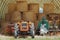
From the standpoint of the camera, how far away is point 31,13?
8.76 meters

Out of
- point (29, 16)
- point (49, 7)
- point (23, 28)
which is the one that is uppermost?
point (49, 7)

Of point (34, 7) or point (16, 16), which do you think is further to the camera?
point (34, 7)

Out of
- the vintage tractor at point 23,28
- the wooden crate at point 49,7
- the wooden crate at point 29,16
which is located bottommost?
the vintage tractor at point 23,28

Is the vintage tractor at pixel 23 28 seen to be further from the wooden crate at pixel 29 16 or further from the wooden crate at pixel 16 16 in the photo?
the wooden crate at pixel 29 16

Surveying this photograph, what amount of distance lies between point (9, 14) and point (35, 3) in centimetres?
103

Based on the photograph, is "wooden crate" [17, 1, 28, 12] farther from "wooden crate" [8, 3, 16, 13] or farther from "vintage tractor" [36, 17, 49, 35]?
"vintage tractor" [36, 17, 49, 35]

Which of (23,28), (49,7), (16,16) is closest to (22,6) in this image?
(16,16)

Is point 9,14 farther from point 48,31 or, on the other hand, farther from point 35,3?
point 48,31

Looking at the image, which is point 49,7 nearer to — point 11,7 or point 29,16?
point 29,16

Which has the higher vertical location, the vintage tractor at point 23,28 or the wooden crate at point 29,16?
the wooden crate at point 29,16

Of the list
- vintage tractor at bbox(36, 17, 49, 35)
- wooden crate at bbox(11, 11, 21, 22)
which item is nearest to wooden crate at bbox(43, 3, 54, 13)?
vintage tractor at bbox(36, 17, 49, 35)

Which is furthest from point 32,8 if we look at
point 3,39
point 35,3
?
A: point 3,39

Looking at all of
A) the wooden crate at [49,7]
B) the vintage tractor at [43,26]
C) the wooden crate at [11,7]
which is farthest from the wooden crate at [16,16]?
the wooden crate at [49,7]

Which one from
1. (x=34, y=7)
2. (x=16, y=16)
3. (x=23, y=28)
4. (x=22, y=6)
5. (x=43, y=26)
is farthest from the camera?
(x=34, y=7)
